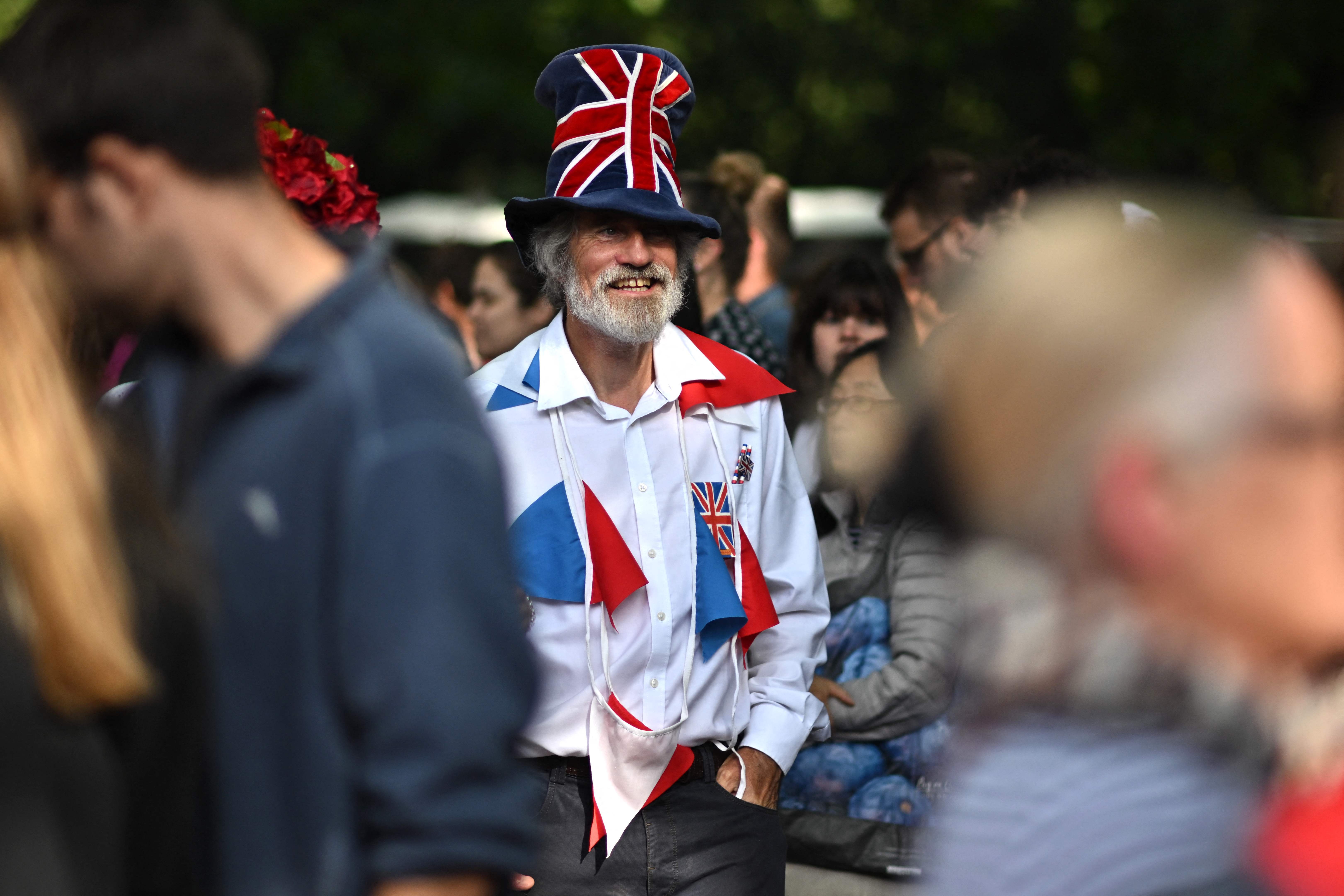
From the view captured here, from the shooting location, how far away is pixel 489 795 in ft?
5.05

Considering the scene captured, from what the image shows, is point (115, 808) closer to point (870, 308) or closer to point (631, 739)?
point (631, 739)

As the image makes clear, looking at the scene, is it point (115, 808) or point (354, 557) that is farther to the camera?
point (354, 557)

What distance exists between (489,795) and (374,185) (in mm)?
17056

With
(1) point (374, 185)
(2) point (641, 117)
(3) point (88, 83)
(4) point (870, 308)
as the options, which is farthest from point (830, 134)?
(3) point (88, 83)

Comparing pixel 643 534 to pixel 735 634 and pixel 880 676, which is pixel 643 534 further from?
pixel 880 676

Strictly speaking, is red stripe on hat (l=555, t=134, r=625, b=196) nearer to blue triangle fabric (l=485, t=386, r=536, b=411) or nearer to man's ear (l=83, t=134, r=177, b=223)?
blue triangle fabric (l=485, t=386, r=536, b=411)

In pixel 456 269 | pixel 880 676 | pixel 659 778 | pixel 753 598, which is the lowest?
pixel 659 778

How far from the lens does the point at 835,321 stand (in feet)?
15.7

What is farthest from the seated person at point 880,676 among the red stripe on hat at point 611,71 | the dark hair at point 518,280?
the dark hair at point 518,280

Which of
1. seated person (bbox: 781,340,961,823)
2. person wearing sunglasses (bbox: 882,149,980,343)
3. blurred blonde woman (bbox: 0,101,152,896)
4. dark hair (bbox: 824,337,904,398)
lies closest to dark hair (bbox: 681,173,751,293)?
person wearing sunglasses (bbox: 882,149,980,343)

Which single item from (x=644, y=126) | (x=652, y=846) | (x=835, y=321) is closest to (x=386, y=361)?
(x=652, y=846)

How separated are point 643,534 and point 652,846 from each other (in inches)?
24.9

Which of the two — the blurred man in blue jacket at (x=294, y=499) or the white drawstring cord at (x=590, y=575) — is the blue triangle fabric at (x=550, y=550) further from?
the blurred man in blue jacket at (x=294, y=499)

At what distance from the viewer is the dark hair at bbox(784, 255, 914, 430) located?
4707 millimetres
